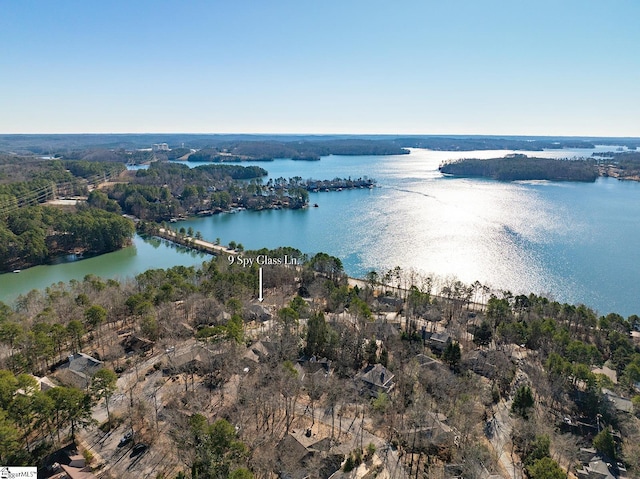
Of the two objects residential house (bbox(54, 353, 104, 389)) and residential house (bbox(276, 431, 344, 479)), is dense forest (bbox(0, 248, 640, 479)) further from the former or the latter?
residential house (bbox(54, 353, 104, 389))

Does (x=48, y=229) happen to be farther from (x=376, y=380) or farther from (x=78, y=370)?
(x=376, y=380)

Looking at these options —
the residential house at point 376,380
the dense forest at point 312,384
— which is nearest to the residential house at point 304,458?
the dense forest at point 312,384

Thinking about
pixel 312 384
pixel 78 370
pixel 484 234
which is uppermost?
pixel 484 234

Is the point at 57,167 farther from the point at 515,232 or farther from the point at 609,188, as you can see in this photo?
the point at 609,188

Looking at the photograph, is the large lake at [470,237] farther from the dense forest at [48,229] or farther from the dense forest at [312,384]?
the dense forest at [312,384]

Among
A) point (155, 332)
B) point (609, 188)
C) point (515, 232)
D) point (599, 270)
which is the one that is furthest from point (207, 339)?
point (609, 188)

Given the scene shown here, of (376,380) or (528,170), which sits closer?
(376,380)

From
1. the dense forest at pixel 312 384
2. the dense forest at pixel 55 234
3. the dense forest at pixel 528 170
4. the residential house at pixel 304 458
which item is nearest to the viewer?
the residential house at pixel 304 458

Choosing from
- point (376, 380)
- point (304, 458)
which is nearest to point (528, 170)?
point (376, 380)
